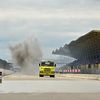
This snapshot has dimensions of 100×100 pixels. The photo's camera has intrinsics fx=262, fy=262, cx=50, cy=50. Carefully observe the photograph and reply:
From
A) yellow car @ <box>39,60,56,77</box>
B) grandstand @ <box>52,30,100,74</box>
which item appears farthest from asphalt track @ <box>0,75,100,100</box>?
grandstand @ <box>52,30,100,74</box>

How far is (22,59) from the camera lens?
292 ft

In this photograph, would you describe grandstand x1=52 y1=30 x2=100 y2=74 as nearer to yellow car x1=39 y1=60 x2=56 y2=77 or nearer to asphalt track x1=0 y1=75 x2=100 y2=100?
yellow car x1=39 y1=60 x2=56 y2=77

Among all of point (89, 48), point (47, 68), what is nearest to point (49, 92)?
point (47, 68)

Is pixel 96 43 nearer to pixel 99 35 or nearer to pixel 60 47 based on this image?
pixel 99 35

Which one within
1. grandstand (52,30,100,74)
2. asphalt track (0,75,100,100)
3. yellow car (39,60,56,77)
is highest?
grandstand (52,30,100,74)

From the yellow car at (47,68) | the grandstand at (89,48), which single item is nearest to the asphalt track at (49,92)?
the yellow car at (47,68)

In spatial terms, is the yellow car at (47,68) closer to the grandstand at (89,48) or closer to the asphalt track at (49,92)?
the asphalt track at (49,92)

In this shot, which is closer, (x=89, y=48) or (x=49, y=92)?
(x=49, y=92)

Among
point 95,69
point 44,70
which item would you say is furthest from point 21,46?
point 44,70

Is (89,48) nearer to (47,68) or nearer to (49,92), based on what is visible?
(47,68)

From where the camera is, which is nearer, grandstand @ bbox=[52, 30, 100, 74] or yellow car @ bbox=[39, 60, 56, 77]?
yellow car @ bbox=[39, 60, 56, 77]

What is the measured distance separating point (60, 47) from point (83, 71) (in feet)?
132

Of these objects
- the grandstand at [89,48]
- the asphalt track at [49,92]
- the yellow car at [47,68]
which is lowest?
the asphalt track at [49,92]

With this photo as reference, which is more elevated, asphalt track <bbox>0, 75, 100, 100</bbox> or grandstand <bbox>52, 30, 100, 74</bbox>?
grandstand <bbox>52, 30, 100, 74</bbox>
